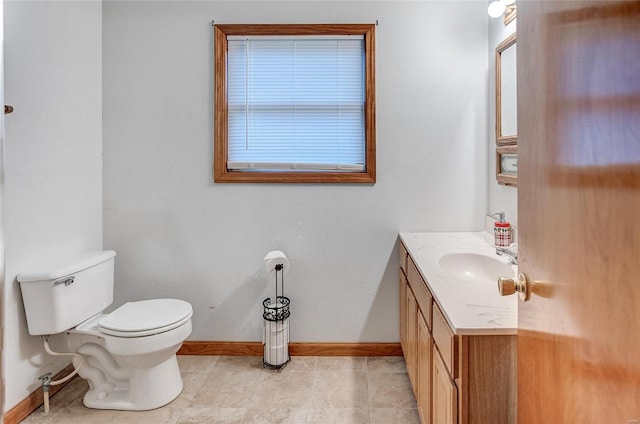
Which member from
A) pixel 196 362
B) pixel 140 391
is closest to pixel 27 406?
pixel 140 391

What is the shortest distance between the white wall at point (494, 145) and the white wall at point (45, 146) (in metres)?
2.42

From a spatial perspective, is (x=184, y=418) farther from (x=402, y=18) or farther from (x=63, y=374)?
(x=402, y=18)

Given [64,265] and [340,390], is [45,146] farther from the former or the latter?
[340,390]

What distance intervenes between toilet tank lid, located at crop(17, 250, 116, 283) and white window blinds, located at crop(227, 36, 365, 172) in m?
0.93

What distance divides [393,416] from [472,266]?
2.75ft

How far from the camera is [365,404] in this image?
6.63ft

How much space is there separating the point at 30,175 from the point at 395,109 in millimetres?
2039

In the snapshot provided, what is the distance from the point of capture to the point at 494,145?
236 centimetres

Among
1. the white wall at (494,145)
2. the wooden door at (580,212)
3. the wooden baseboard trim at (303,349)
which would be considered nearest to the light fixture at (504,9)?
the white wall at (494,145)

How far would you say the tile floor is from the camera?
1922 mm

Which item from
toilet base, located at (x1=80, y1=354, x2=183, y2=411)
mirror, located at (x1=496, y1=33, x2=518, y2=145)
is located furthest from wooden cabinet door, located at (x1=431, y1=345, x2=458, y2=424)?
toilet base, located at (x1=80, y1=354, x2=183, y2=411)

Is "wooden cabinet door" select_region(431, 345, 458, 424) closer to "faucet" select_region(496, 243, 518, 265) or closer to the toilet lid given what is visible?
"faucet" select_region(496, 243, 518, 265)

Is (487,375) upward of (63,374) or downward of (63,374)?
upward

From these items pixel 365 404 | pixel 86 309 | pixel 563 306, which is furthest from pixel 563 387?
pixel 86 309
